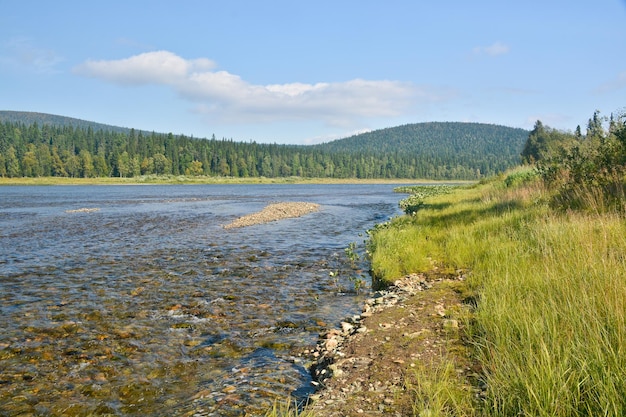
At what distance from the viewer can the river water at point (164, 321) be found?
6.59 m

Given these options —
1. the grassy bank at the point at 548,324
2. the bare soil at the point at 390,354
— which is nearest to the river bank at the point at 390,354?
the bare soil at the point at 390,354

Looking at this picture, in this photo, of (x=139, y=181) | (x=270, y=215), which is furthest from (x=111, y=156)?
(x=270, y=215)

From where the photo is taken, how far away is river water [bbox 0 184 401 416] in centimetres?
659

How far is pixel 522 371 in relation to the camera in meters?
4.73

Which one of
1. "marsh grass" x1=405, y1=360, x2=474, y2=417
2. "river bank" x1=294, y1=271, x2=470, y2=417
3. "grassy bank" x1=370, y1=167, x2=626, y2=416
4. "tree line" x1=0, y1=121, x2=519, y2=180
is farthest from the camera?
"tree line" x1=0, y1=121, x2=519, y2=180

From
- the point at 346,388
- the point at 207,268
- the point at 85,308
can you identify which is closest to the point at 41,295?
the point at 85,308

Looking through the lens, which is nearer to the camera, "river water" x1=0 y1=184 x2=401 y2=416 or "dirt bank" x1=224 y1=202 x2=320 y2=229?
"river water" x1=0 y1=184 x2=401 y2=416

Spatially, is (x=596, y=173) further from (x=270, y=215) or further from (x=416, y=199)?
(x=416, y=199)

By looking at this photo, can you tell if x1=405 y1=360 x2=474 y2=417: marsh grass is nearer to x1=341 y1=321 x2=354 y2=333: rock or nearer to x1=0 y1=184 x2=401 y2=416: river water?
x1=0 y1=184 x2=401 y2=416: river water

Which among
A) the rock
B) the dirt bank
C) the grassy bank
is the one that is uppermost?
the grassy bank

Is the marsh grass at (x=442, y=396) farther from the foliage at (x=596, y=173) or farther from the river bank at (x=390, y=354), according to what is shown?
the foliage at (x=596, y=173)

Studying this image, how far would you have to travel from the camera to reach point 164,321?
10031 millimetres

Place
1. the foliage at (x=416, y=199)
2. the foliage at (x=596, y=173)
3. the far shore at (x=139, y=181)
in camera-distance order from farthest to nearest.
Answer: the far shore at (x=139, y=181)
the foliage at (x=416, y=199)
the foliage at (x=596, y=173)

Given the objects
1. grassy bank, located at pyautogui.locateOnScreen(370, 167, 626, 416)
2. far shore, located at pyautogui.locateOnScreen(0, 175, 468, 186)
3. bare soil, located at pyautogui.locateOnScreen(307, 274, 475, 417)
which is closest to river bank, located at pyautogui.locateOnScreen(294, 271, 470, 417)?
bare soil, located at pyautogui.locateOnScreen(307, 274, 475, 417)
